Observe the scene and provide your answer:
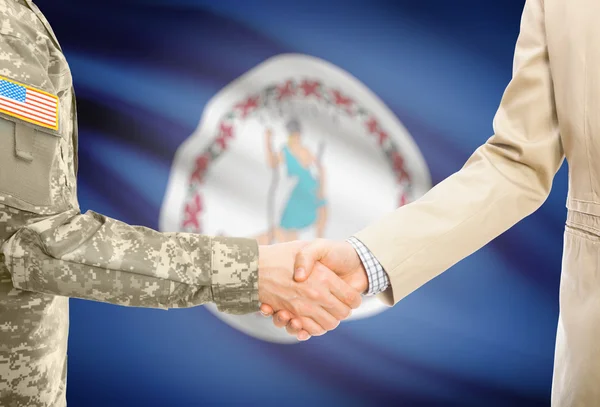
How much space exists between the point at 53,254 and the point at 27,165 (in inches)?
6.1

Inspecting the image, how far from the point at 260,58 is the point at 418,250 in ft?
4.50

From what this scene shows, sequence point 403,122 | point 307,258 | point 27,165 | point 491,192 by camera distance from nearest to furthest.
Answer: point 27,165 → point 491,192 → point 307,258 → point 403,122

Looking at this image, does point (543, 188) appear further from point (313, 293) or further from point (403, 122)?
point (403, 122)

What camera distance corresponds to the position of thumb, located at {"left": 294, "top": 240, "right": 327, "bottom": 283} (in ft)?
4.31

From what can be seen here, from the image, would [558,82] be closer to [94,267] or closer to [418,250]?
[418,250]

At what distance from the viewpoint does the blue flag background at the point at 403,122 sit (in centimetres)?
231

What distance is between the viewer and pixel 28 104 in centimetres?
98

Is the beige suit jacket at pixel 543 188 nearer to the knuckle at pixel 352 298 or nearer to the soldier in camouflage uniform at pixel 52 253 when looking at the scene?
the knuckle at pixel 352 298

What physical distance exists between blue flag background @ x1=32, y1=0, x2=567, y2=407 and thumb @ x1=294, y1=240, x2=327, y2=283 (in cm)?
108

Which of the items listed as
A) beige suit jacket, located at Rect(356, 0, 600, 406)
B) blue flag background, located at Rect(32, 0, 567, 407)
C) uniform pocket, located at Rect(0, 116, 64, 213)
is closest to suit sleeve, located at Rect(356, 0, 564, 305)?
beige suit jacket, located at Rect(356, 0, 600, 406)

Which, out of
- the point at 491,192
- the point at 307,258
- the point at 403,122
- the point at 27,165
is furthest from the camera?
the point at 403,122

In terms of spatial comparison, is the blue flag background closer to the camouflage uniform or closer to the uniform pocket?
the camouflage uniform

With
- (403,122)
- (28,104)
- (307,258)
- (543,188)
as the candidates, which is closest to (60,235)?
(28,104)

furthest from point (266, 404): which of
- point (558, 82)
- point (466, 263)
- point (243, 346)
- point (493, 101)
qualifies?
point (558, 82)
